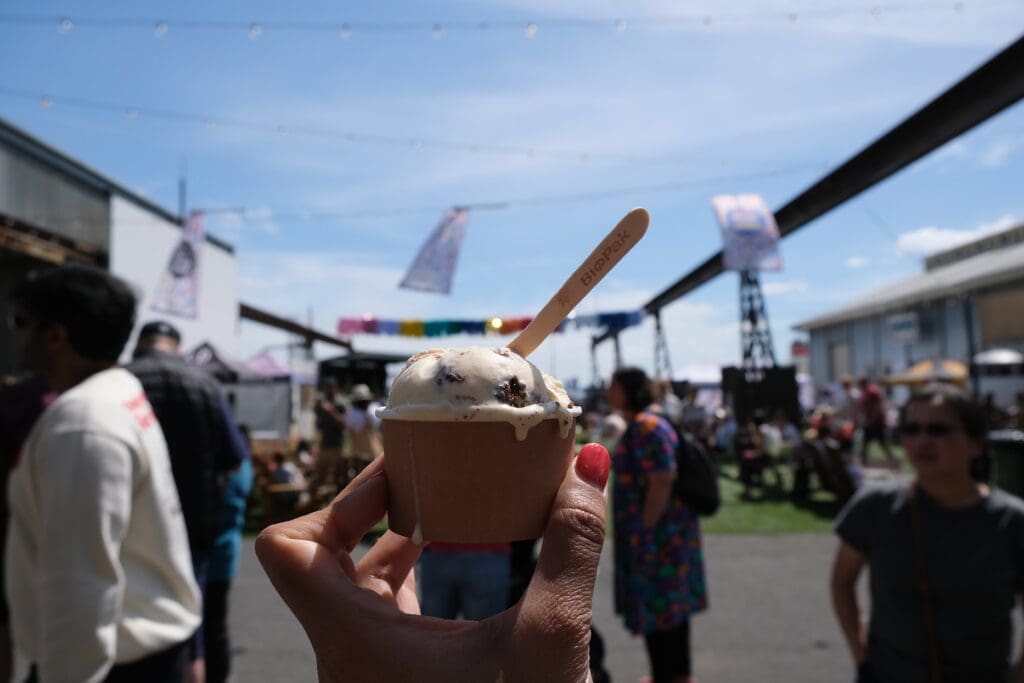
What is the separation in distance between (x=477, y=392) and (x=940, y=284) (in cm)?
3280

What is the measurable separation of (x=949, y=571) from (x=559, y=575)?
2.16 m

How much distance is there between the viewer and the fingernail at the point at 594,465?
1305 mm

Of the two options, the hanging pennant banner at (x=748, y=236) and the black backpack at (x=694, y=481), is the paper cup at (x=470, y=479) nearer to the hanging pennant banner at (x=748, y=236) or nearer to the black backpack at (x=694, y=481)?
the black backpack at (x=694, y=481)

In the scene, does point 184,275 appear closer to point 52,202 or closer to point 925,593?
point 52,202

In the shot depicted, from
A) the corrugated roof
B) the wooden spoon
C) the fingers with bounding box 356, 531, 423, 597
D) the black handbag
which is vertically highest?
the corrugated roof

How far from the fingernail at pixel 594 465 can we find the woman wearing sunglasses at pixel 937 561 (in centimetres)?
197

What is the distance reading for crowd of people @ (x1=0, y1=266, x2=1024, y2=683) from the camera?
1133 millimetres

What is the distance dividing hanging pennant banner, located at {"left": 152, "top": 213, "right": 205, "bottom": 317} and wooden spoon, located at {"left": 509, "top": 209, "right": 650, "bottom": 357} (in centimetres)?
1233

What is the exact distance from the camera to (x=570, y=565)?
1.18m

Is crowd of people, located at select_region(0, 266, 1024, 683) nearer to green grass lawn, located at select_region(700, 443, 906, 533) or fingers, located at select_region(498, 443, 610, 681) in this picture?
fingers, located at select_region(498, 443, 610, 681)

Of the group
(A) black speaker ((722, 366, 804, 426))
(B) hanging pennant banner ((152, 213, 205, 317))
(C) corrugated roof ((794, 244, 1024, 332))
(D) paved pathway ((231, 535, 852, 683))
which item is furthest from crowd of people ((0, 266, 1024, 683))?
(C) corrugated roof ((794, 244, 1024, 332))

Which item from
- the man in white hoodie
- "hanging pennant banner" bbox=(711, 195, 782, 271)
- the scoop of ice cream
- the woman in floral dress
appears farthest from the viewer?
"hanging pennant banner" bbox=(711, 195, 782, 271)

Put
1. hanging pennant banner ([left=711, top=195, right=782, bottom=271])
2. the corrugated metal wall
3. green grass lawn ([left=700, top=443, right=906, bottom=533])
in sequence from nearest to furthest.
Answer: green grass lawn ([left=700, top=443, right=906, bottom=533]) → hanging pennant banner ([left=711, top=195, right=782, bottom=271]) → the corrugated metal wall

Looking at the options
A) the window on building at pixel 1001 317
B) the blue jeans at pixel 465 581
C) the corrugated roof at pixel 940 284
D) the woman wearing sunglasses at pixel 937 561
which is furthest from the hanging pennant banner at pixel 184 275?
the window on building at pixel 1001 317
